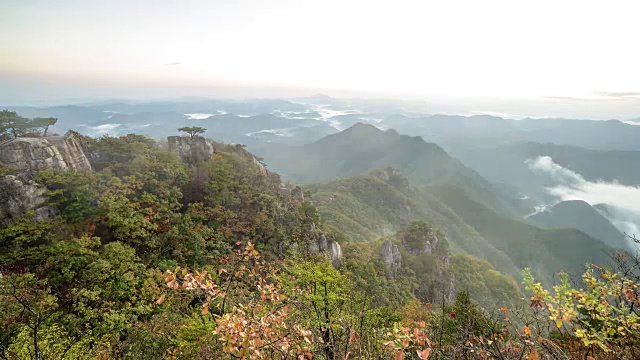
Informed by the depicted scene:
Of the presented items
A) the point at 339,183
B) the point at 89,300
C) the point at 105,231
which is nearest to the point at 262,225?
the point at 105,231

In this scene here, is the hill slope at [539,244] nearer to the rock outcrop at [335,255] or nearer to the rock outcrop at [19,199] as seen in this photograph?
the rock outcrop at [335,255]

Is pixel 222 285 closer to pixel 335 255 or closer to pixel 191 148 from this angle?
pixel 335 255

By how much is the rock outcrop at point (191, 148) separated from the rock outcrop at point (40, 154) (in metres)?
9.18

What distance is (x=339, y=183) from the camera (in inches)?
5187

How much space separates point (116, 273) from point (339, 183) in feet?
386

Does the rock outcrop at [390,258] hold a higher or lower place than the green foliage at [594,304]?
lower

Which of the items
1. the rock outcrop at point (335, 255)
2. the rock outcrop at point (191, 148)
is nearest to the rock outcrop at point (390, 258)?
the rock outcrop at point (335, 255)

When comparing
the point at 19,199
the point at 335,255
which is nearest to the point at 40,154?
the point at 19,199

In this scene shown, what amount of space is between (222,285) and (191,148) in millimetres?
23366

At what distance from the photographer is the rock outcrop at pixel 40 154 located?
20875mm

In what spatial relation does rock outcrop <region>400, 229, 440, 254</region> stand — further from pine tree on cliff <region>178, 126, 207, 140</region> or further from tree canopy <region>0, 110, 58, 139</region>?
tree canopy <region>0, 110, 58, 139</region>

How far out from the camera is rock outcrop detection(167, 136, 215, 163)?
1286 inches

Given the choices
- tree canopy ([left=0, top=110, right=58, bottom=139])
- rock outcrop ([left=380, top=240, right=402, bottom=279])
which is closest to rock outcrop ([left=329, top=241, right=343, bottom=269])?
rock outcrop ([left=380, top=240, right=402, bottom=279])

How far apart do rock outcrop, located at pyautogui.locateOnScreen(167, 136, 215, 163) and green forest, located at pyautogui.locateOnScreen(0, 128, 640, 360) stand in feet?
0.68
